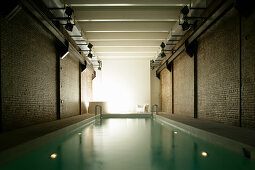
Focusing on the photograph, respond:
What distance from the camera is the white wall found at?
44.3ft

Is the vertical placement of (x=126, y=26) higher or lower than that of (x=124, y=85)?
higher

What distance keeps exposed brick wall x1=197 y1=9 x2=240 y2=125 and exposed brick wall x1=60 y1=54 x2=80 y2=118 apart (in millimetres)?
5133

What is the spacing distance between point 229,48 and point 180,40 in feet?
14.2

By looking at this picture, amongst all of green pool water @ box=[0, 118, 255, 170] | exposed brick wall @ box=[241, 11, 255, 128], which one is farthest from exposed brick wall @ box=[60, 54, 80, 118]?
exposed brick wall @ box=[241, 11, 255, 128]

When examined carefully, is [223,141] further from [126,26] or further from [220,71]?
[126,26]

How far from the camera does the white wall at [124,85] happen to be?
44.3ft

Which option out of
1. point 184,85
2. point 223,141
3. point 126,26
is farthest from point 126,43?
point 223,141

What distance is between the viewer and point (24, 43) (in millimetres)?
4730

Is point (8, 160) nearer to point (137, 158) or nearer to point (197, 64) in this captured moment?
point (137, 158)

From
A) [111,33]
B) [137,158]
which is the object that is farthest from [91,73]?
[137,158]

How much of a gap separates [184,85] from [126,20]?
150 inches

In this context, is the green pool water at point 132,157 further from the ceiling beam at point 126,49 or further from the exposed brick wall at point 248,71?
the ceiling beam at point 126,49

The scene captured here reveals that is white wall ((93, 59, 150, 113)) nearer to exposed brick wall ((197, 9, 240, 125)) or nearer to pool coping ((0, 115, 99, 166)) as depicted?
exposed brick wall ((197, 9, 240, 125))

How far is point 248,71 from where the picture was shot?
4.12 m
